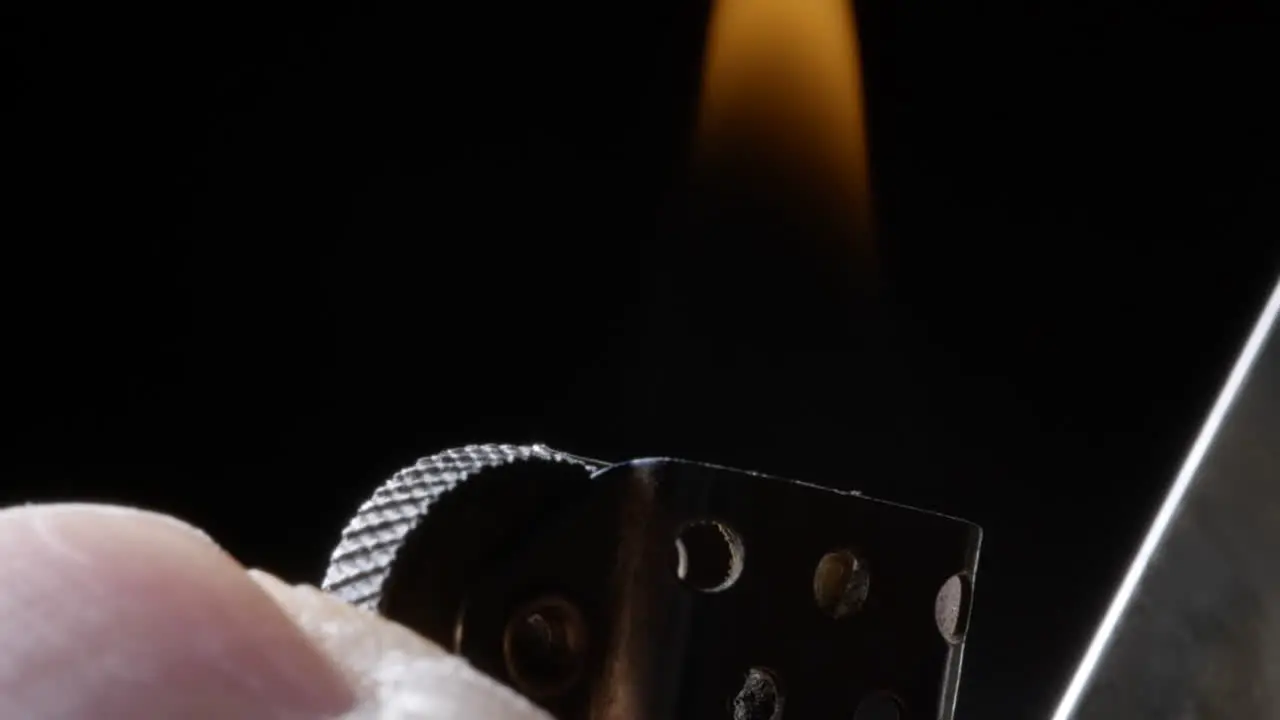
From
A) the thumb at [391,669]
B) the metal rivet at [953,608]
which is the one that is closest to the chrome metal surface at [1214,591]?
the metal rivet at [953,608]

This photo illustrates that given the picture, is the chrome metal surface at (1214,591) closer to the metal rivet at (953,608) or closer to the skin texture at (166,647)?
the metal rivet at (953,608)

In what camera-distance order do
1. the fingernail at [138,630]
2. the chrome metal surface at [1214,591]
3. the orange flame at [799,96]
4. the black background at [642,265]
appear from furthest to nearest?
the black background at [642,265], the orange flame at [799,96], the chrome metal surface at [1214,591], the fingernail at [138,630]

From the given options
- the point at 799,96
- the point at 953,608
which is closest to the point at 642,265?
the point at 799,96

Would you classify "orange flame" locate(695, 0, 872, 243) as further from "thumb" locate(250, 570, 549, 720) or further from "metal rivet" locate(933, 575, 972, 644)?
"thumb" locate(250, 570, 549, 720)

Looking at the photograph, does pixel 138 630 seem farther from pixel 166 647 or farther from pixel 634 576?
pixel 634 576

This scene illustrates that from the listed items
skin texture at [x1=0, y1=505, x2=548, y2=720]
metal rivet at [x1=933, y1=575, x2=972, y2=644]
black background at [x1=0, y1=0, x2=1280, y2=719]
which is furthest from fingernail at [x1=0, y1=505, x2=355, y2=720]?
black background at [x1=0, y1=0, x2=1280, y2=719]
